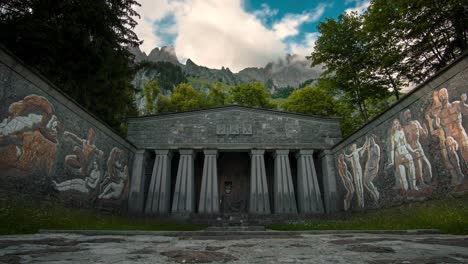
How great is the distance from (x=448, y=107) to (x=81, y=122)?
1424cm

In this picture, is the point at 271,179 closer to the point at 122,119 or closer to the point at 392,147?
the point at 392,147

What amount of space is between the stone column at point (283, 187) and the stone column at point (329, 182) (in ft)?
7.14

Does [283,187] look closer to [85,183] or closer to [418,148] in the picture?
[418,148]

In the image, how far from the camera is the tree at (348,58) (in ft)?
55.5

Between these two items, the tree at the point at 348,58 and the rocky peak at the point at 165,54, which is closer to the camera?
the tree at the point at 348,58

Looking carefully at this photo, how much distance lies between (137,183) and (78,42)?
923 centimetres

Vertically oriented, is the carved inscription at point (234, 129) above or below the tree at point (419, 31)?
below

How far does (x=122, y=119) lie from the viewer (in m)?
20.7

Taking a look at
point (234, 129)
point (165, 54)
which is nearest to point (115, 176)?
point (234, 129)

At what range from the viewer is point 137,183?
1683cm

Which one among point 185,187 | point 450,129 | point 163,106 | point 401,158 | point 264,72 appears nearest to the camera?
point 450,129

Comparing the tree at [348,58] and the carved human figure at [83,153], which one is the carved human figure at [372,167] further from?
the carved human figure at [83,153]

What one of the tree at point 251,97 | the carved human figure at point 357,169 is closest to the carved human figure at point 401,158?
the carved human figure at point 357,169

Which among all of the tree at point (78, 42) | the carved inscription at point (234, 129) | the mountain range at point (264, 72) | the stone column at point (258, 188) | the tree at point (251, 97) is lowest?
the stone column at point (258, 188)
